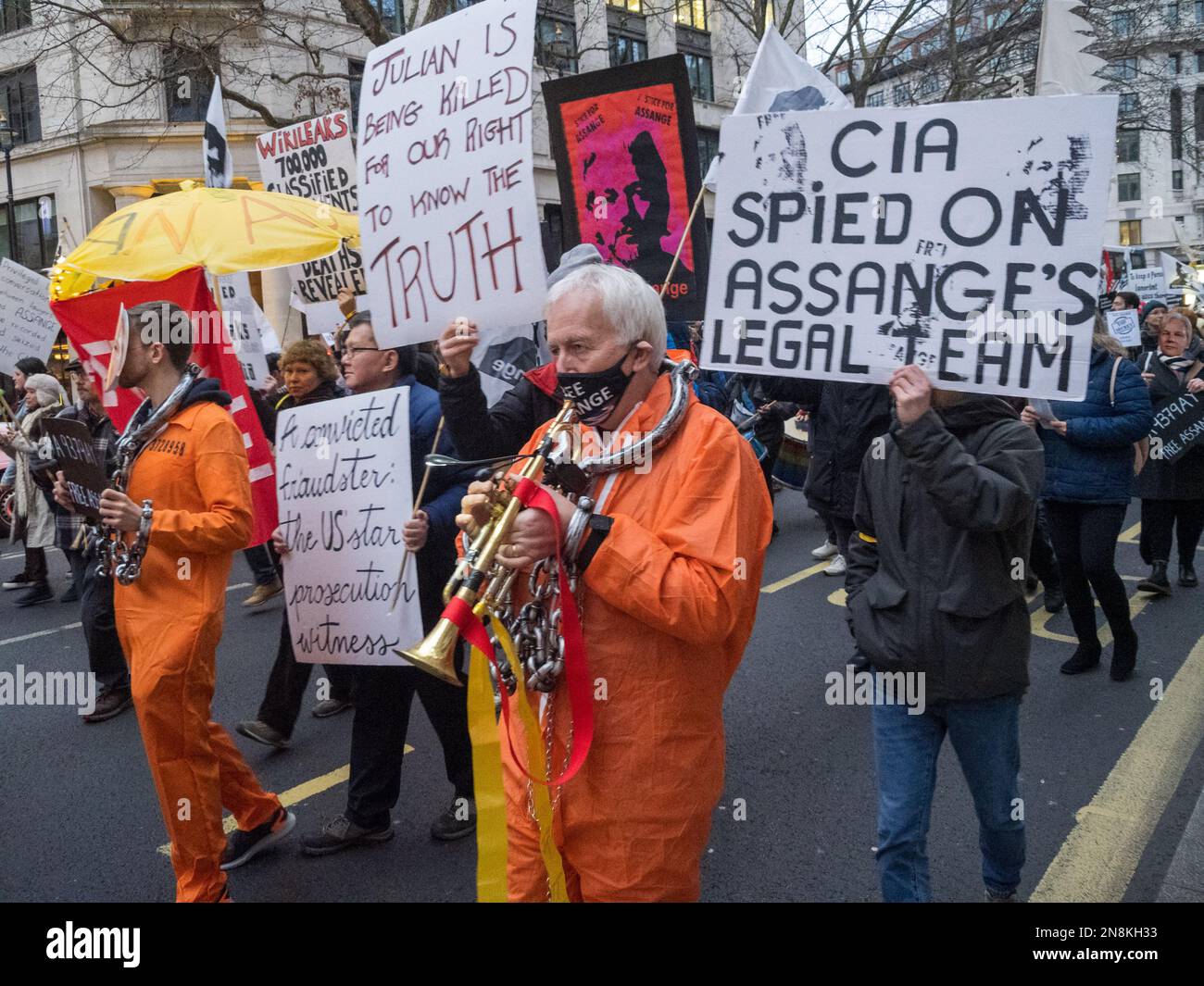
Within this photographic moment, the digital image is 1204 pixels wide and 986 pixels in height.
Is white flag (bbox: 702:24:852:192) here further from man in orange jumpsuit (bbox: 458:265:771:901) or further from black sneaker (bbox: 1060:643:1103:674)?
black sneaker (bbox: 1060:643:1103:674)

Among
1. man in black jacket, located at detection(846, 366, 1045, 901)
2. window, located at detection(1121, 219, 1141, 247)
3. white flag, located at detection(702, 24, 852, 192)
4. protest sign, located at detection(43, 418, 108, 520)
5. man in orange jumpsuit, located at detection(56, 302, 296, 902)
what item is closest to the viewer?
man in black jacket, located at detection(846, 366, 1045, 901)

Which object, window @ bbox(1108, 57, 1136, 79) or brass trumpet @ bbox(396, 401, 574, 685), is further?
window @ bbox(1108, 57, 1136, 79)

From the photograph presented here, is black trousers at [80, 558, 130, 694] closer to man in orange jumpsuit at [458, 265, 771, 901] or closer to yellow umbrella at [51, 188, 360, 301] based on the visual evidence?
yellow umbrella at [51, 188, 360, 301]

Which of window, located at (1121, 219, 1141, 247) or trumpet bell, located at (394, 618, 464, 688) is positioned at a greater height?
window, located at (1121, 219, 1141, 247)

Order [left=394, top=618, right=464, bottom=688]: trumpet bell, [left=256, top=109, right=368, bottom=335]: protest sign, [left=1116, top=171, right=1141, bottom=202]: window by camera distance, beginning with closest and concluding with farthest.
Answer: [left=394, top=618, right=464, bottom=688]: trumpet bell
[left=256, top=109, right=368, bottom=335]: protest sign
[left=1116, top=171, right=1141, bottom=202]: window

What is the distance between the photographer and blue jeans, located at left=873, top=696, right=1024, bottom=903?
280 cm

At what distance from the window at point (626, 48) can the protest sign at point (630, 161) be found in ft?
90.1

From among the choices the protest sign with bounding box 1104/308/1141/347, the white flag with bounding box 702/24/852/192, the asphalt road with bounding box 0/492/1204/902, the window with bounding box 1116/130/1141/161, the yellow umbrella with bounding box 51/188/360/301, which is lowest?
the asphalt road with bounding box 0/492/1204/902

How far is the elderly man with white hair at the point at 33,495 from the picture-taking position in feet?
26.9

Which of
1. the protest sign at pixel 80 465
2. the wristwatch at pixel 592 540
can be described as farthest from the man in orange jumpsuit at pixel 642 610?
the protest sign at pixel 80 465

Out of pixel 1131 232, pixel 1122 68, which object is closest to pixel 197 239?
pixel 1122 68

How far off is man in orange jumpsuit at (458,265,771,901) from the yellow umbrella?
279cm

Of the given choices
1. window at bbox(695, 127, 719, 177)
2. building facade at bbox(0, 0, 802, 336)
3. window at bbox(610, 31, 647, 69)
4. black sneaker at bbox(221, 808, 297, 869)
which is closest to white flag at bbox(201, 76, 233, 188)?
black sneaker at bbox(221, 808, 297, 869)

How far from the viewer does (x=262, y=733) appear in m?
4.82
